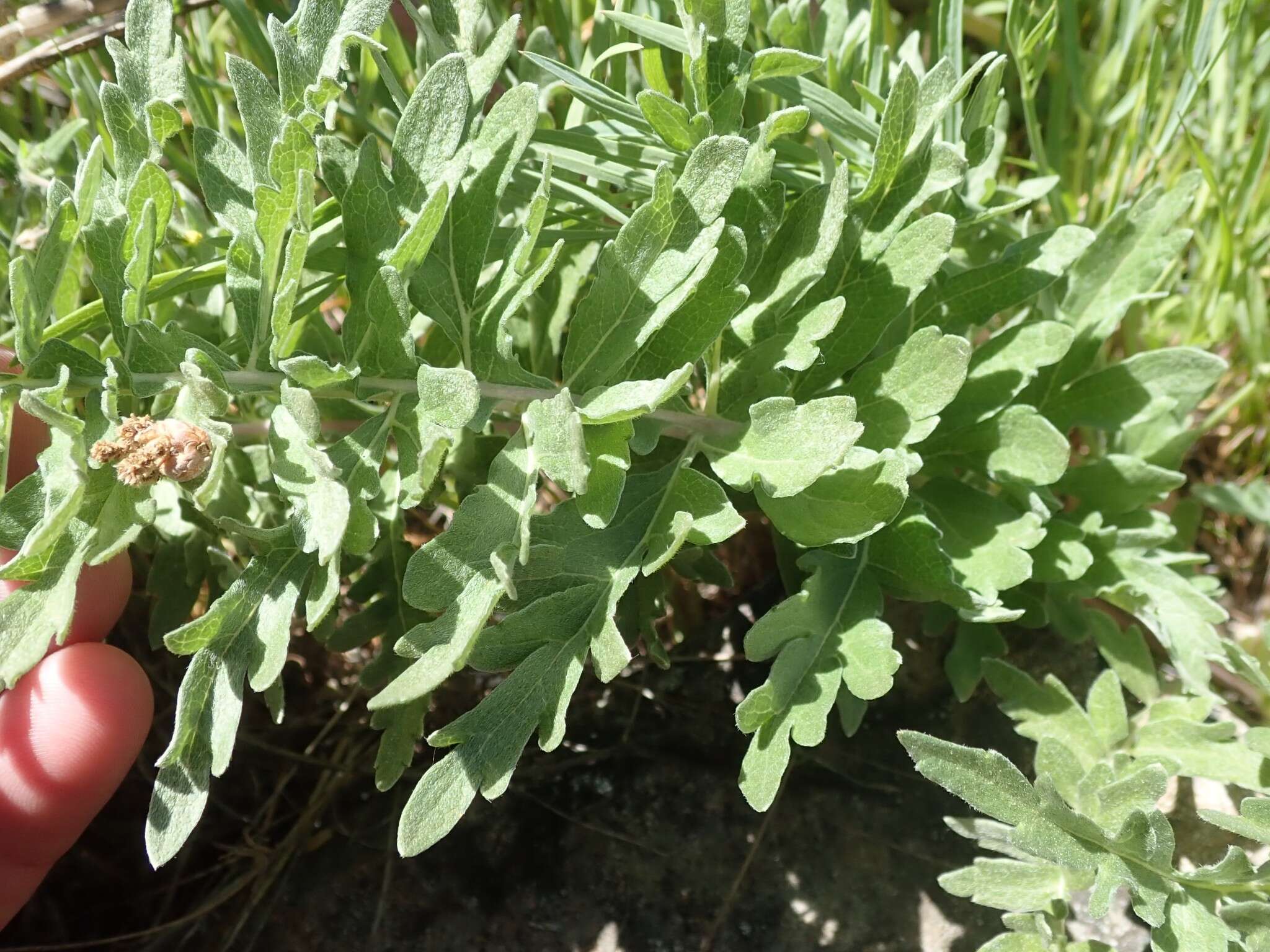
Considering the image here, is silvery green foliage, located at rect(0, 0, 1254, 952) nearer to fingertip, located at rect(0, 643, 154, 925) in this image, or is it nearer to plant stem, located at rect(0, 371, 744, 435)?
plant stem, located at rect(0, 371, 744, 435)

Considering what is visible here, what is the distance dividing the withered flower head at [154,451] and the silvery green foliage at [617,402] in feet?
0.08

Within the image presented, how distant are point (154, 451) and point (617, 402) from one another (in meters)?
0.45

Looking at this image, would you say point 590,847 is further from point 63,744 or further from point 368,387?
point 368,387

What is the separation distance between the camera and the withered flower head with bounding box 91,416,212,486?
3.20ft

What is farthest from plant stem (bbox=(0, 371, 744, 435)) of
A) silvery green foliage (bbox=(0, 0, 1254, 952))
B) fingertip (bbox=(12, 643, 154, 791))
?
fingertip (bbox=(12, 643, 154, 791))

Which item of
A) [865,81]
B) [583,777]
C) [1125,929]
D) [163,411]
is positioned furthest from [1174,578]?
[163,411]

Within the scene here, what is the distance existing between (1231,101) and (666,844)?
1646 millimetres

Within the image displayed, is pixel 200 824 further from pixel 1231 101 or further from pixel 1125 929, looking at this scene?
pixel 1231 101

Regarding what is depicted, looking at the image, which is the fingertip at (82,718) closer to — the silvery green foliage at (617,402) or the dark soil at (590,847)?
the silvery green foliage at (617,402)

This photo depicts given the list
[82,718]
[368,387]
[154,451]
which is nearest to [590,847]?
[82,718]

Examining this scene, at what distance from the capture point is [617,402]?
1.06 m

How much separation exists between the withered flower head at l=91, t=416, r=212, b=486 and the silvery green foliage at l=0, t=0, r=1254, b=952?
0.02 m

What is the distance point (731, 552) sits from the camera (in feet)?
6.20

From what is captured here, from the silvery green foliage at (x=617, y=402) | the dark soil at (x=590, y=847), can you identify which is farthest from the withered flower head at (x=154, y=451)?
the dark soil at (x=590, y=847)
